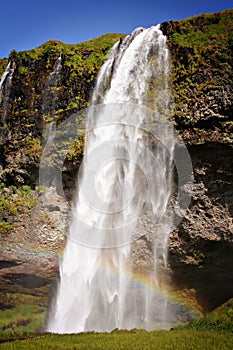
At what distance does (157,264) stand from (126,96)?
8373 millimetres

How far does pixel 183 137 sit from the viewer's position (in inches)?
605

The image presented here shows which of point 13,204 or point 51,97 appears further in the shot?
point 51,97

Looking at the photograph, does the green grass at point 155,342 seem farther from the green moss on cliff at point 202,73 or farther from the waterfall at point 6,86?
the waterfall at point 6,86

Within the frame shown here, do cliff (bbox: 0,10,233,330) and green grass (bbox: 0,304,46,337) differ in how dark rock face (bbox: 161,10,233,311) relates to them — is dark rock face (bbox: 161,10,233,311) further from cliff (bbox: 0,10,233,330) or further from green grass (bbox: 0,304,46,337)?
green grass (bbox: 0,304,46,337)

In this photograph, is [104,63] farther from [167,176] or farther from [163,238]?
[163,238]

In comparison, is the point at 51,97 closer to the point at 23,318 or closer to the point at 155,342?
the point at 23,318

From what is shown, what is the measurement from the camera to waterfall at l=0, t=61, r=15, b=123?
69.3 feet

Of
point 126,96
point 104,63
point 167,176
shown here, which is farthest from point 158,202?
point 104,63

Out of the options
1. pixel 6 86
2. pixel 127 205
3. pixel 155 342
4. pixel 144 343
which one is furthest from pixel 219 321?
pixel 6 86

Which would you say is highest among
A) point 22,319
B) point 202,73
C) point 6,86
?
point 6,86

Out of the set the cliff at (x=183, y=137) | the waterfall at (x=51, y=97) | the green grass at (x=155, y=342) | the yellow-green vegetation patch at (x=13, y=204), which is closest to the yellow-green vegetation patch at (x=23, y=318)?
the cliff at (x=183, y=137)

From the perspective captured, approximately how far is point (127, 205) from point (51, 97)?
25.9ft

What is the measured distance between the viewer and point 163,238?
52.8 feet

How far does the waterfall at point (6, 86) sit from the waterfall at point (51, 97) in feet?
9.71
